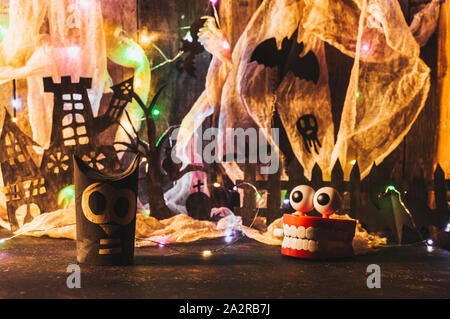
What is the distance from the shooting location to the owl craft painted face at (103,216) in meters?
2.43

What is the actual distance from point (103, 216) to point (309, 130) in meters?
2.10

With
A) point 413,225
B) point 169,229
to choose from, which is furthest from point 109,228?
point 413,225

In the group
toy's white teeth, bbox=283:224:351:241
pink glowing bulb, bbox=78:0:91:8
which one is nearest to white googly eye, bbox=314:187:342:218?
toy's white teeth, bbox=283:224:351:241

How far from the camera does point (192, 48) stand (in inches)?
170

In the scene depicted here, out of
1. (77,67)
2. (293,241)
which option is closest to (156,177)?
(77,67)

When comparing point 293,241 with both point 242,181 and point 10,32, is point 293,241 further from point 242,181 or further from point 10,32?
point 10,32

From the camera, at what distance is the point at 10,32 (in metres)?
3.85

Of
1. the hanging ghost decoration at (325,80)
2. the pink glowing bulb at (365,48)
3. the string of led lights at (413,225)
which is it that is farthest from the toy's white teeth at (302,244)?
the pink glowing bulb at (365,48)

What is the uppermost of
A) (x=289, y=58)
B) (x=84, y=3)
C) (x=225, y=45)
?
(x=84, y=3)

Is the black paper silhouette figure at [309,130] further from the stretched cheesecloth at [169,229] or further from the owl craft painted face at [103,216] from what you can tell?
the owl craft painted face at [103,216]

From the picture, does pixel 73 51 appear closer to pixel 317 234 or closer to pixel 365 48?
pixel 365 48

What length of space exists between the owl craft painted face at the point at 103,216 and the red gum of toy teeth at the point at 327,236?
91 centimetres

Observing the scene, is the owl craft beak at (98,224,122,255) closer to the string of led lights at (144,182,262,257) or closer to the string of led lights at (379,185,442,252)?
the string of led lights at (144,182,262,257)
